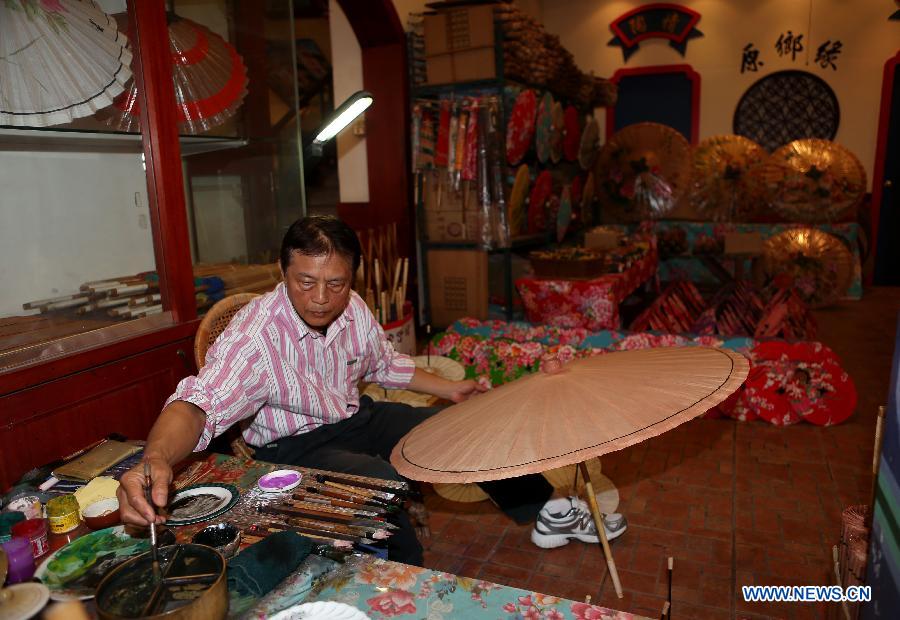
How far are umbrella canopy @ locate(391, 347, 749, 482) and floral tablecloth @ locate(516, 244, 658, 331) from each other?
3.17m

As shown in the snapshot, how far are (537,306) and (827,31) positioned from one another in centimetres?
649

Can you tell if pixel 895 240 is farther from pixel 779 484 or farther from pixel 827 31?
pixel 779 484

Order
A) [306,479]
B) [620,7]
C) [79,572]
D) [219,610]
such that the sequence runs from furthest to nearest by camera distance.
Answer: [620,7], [306,479], [79,572], [219,610]

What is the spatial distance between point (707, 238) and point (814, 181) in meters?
1.32

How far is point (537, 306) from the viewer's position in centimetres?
513

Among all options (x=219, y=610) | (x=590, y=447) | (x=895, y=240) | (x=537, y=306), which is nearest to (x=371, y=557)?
(x=219, y=610)

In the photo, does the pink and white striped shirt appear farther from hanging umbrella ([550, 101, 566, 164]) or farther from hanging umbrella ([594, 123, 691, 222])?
hanging umbrella ([594, 123, 691, 222])

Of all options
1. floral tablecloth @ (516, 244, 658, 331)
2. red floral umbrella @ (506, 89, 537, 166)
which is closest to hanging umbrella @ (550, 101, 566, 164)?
red floral umbrella @ (506, 89, 537, 166)

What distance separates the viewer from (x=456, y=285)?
5.73 meters

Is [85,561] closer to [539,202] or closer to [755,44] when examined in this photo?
[539,202]

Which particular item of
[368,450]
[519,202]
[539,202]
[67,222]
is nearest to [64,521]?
[368,450]

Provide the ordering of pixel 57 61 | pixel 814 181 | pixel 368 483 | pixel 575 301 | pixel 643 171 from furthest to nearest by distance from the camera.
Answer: pixel 643 171, pixel 814 181, pixel 575 301, pixel 57 61, pixel 368 483

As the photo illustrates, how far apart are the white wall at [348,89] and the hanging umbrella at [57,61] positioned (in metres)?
3.64

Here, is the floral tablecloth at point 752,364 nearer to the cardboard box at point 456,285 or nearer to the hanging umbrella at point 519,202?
the cardboard box at point 456,285
